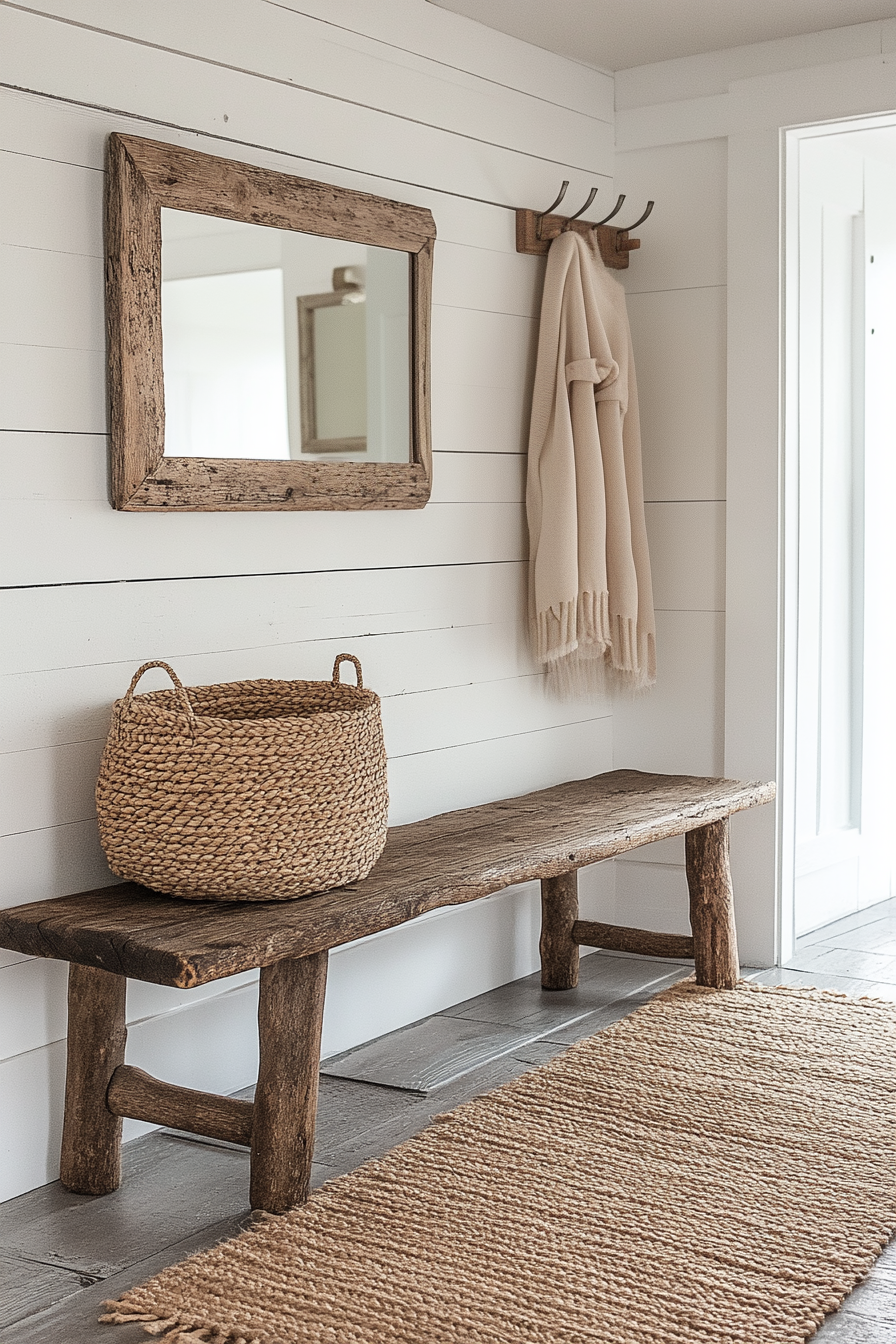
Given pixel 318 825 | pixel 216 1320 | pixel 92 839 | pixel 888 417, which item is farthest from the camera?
pixel 888 417

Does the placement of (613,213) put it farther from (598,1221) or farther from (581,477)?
(598,1221)

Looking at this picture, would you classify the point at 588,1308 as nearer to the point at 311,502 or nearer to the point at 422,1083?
the point at 422,1083

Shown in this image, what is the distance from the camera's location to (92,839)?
7.89ft

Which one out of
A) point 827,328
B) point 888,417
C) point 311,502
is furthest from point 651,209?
point 311,502

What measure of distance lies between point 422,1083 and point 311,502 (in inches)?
43.9

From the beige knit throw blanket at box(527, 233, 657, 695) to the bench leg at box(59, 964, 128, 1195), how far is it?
141 centimetres

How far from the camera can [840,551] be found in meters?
3.77

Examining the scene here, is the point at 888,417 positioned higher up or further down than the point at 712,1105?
higher up

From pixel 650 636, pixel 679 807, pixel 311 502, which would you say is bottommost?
pixel 679 807

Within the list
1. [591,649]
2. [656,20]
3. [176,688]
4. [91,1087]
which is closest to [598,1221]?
[91,1087]

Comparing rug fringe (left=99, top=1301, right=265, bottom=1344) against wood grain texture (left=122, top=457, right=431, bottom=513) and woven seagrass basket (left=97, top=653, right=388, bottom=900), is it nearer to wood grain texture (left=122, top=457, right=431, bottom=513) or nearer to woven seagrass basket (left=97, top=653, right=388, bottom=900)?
woven seagrass basket (left=97, top=653, right=388, bottom=900)

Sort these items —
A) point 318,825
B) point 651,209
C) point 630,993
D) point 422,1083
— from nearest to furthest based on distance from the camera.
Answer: point 318,825 → point 422,1083 → point 630,993 → point 651,209

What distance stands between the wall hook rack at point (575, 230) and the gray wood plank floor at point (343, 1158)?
1.71 m

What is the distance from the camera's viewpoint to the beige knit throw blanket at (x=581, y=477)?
325 cm
